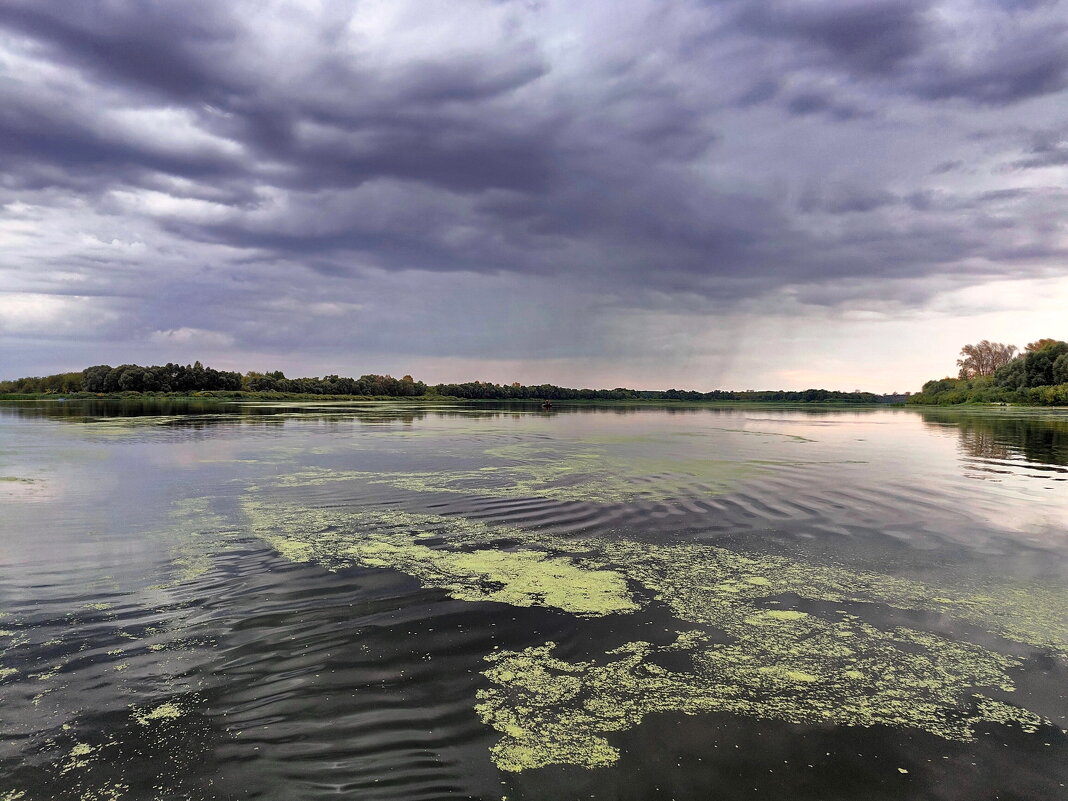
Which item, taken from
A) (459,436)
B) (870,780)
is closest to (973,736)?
(870,780)

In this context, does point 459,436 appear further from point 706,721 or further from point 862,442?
point 706,721

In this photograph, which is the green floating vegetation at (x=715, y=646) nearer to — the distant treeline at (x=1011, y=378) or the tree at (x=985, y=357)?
the distant treeline at (x=1011, y=378)

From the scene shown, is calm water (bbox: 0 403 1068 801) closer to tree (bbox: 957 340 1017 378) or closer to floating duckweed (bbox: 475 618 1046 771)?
floating duckweed (bbox: 475 618 1046 771)

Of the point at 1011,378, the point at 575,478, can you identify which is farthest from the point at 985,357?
the point at 575,478

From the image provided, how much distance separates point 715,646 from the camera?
5191 millimetres

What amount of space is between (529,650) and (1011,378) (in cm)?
11092

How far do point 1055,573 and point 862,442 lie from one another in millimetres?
23082

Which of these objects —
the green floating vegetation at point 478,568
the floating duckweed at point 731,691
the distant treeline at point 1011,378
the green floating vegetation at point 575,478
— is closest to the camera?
Answer: the floating duckweed at point 731,691

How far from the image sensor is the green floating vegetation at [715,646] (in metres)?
4.08

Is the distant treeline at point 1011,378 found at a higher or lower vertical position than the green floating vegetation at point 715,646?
higher

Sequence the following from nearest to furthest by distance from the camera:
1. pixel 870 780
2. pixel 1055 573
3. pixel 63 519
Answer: pixel 870 780 → pixel 1055 573 → pixel 63 519

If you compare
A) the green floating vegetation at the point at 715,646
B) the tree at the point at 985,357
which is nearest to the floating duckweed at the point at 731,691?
the green floating vegetation at the point at 715,646

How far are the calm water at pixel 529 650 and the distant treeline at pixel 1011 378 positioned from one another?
90991mm

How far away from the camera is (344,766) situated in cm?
348
